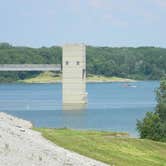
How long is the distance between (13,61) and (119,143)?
6486 inches

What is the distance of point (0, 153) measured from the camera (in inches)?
609

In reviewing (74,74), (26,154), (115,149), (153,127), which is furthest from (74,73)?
(26,154)

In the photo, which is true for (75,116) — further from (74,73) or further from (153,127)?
(153,127)

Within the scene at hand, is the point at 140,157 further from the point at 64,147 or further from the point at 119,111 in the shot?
the point at 119,111

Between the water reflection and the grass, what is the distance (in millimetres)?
40336

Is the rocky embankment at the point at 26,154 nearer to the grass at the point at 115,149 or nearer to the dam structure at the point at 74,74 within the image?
the grass at the point at 115,149

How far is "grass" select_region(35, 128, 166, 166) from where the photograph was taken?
21752mm

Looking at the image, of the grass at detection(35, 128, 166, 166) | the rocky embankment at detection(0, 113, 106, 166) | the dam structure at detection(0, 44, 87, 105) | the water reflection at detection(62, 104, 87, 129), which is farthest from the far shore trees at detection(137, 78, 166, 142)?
the dam structure at detection(0, 44, 87, 105)

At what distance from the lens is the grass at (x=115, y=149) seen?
21752 millimetres

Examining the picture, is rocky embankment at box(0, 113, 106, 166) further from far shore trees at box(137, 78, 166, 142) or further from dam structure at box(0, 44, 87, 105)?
dam structure at box(0, 44, 87, 105)

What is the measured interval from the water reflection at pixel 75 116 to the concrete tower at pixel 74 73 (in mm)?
6329

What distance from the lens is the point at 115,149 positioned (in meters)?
23.6

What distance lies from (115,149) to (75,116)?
2529 inches

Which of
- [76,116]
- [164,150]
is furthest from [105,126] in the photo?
[164,150]
